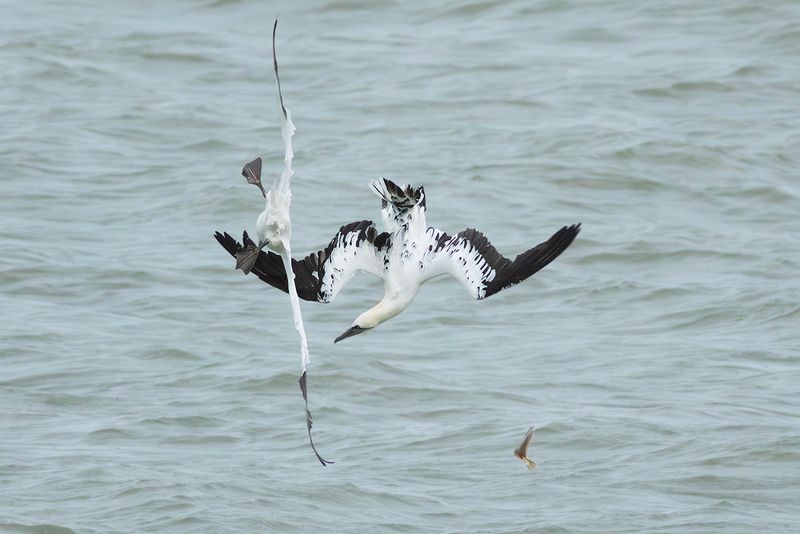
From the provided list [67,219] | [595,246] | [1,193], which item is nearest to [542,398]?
[595,246]

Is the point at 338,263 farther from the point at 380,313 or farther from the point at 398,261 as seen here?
the point at 380,313

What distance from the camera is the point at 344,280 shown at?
10117mm

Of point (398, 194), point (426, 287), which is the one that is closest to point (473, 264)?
point (398, 194)

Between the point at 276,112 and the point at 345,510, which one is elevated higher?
the point at 276,112

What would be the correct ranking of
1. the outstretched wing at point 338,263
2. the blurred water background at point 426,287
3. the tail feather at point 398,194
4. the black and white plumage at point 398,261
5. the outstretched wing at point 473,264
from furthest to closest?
1. the blurred water background at point 426,287
2. the outstretched wing at point 338,263
3. the tail feather at point 398,194
4. the black and white plumage at point 398,261
5. the outstretched wing at point 473,264

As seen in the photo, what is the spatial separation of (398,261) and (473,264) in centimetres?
45

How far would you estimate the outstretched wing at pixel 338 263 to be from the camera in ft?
33.0

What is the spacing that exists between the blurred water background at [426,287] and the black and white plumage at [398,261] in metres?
2.74

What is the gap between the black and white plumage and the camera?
9703mm

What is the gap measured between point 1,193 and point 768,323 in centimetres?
897

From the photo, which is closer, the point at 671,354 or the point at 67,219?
the point at 671,354

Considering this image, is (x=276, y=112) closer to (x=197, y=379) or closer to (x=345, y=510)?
(x=197, y=379)

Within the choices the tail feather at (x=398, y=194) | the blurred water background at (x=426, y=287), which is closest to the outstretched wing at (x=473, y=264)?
the tail feather at (x=398, y=194)

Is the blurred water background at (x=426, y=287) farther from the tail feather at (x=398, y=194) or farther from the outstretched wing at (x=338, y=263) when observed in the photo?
the tail feather at (x=398, y=194)
